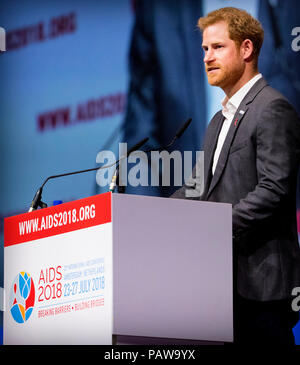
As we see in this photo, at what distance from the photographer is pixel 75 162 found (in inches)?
215

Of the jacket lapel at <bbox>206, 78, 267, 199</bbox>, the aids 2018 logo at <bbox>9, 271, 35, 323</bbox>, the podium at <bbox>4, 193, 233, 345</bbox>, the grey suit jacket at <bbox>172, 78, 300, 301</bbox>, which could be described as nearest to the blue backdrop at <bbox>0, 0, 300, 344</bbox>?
the jacket lapel at <bbox>206, 78, 267, 199</bbox>

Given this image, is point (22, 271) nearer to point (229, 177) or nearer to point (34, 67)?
point (229, 177)

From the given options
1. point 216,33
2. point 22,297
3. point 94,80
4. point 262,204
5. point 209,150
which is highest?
point 94,80

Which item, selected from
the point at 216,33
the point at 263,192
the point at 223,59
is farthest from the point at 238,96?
the point at 263,192

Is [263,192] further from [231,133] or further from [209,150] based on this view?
[209,150]

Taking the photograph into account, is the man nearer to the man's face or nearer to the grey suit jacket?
the grey suit jacket

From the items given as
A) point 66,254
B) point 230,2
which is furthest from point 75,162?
point 66,254

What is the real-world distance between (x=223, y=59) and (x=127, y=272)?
4.34ft

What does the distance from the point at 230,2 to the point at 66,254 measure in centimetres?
286

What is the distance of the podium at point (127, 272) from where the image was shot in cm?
281

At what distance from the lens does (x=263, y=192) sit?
3.31m

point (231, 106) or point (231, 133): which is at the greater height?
point (231, 106)

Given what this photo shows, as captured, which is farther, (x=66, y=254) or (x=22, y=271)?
(x=22, y=271)

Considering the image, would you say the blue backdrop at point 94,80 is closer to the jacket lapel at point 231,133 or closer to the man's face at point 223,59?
the man's face at point 223,59
